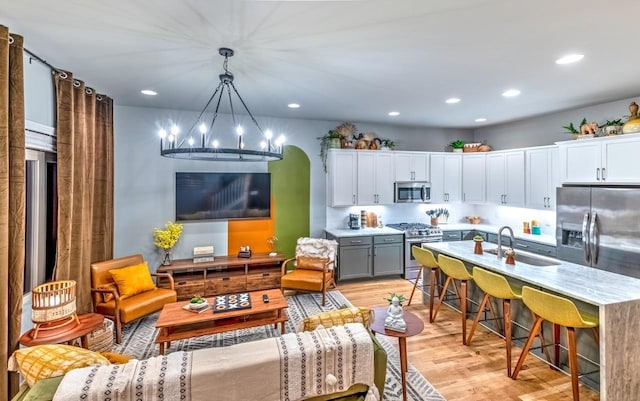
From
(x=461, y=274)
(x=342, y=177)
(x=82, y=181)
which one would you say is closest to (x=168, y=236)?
(x=82, y=181)

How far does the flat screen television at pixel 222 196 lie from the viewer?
5.24 metres

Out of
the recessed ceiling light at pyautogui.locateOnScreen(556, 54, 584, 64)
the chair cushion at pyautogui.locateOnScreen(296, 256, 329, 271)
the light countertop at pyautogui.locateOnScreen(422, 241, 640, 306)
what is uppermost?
the recessed ceiling light at pyautogui.locateOnScreen(556, 54, 584, 64)

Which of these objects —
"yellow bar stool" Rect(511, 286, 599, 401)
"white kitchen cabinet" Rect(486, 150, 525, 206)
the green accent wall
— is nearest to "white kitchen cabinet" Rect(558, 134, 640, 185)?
"white kitchen cabinet" Rect(486, 150, 525, 206)

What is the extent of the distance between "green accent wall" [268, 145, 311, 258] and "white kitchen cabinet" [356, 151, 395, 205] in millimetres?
1016

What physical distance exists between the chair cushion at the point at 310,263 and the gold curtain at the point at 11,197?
3380 millimetres

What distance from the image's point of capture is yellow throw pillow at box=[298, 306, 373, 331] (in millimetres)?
2303

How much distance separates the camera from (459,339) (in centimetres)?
368

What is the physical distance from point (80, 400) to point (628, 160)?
581cm

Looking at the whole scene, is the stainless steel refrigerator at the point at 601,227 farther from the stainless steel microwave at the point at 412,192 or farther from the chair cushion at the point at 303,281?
the chair cushion at the point at 303,281

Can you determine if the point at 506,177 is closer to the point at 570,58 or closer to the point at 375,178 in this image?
the point at 375,178

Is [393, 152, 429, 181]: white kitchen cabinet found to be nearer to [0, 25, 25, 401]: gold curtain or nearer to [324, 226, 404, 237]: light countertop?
[324, 226, 404, 237]: light countertop

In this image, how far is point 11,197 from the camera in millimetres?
2545

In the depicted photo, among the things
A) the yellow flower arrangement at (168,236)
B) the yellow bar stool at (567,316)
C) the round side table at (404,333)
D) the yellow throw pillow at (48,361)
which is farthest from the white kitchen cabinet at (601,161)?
the yellow flower arrangement at (168,236)

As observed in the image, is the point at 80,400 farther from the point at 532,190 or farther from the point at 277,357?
the point at 532,190
